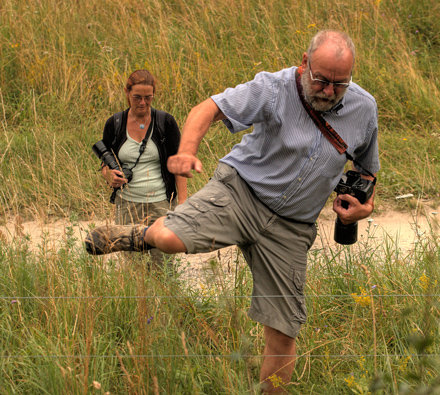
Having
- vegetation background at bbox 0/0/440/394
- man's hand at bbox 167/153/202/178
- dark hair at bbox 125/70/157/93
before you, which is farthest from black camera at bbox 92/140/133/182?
man's hand at bbox 167/153/202/178

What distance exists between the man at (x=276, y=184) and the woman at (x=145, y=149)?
3.80ft

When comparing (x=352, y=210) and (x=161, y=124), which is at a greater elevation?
(x=161, y=124)

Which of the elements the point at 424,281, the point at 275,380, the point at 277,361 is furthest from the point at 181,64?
the point at 275,380

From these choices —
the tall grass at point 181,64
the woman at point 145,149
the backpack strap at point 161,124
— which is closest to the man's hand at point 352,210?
the woman at point 145,149

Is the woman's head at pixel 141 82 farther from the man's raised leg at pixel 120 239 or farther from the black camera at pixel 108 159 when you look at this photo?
the man's raised leg at pixel 120 239

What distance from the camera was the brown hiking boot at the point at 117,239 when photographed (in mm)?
2832

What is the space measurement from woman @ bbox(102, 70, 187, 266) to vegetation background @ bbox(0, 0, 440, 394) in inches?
19.3

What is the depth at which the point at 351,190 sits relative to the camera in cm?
303

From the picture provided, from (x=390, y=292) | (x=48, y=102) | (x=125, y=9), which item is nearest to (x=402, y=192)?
(x=390, y=292)

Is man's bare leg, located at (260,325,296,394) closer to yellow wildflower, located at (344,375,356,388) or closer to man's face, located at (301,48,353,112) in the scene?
yellow wildflower, located at (344,375,356,388)

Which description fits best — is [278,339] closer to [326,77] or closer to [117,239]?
[117,239]

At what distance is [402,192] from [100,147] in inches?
128

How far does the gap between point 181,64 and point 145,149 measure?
4119 mm

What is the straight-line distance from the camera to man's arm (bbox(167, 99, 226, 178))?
2.39 metres
